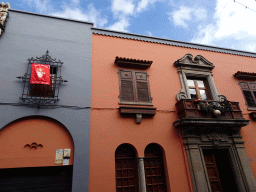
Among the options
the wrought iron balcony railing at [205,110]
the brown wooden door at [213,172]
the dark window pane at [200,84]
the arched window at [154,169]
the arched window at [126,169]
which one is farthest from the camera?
the dark window pane at [200,84]

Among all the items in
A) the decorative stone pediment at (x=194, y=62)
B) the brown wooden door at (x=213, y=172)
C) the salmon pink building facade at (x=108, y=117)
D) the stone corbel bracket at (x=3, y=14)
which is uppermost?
the stone corbel bracket at (x=3, y=14)

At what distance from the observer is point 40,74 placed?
631cm

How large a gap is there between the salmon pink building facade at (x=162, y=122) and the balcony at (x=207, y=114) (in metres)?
0.04

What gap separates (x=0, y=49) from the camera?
6613 mm

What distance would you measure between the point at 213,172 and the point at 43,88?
25.5 feet

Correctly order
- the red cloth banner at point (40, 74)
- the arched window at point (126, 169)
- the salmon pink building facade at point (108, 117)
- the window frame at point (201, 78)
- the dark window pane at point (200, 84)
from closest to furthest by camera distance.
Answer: the salmon pink building facade at point (108, 117), the arched window at point (126, 169), the red cloth banner at point (40, 74), the window frame at point (201, 78), the dark window pane at point (200, 84)

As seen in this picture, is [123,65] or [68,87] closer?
[68,87]

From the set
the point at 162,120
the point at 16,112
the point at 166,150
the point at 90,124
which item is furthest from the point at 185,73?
the point at 16,112

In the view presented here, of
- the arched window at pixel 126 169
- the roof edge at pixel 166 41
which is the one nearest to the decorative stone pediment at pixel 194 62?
the roof edge at pixel 166 41

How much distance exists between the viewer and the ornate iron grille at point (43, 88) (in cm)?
607

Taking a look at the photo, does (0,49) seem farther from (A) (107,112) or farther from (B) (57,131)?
(A) (107,112)

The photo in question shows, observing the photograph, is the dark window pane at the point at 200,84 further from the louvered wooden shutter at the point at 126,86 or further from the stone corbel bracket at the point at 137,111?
the louvered wooden shutter at the point at 126,86

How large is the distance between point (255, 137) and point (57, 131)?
8.85 meters

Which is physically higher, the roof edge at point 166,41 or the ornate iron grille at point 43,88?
the roof edge at point 166,41
